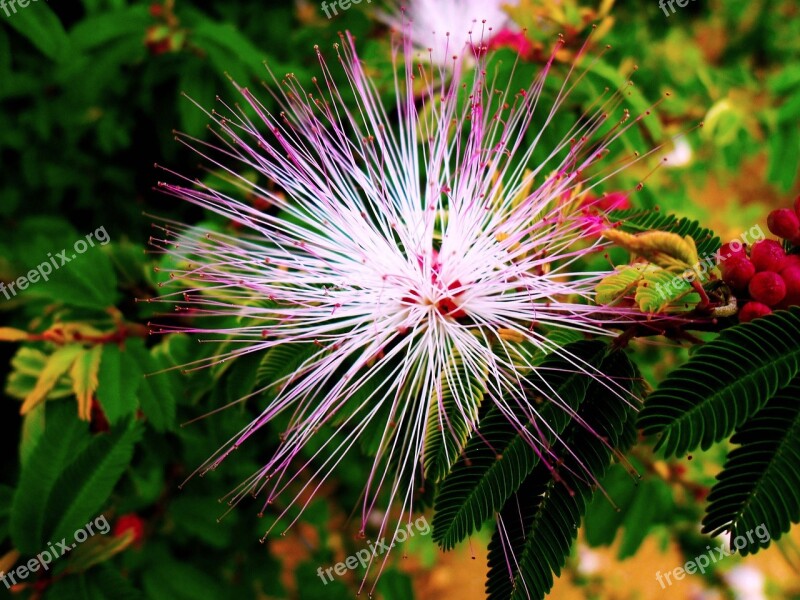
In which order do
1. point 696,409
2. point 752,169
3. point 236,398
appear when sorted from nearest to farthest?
point 696,409 < point 236,398 < point 752,169

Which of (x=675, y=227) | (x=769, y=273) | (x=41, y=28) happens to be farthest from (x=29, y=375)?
(x=769, y=273)

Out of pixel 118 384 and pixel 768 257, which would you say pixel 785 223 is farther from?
pixel 118 384

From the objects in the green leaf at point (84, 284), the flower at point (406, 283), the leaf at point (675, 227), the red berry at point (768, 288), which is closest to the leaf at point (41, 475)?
the green leaf at point (84, 284)

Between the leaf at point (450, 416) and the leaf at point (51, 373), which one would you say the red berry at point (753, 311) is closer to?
the leaf at point (450, 416)

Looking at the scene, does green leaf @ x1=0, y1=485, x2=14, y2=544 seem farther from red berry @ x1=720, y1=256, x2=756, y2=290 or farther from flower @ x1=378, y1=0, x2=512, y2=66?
flower @ x1=378, y1=0, x2=512, y2=66

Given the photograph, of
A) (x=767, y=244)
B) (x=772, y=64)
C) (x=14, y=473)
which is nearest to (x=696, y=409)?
(x=767, y=244)

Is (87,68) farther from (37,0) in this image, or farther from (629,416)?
(629,416)
